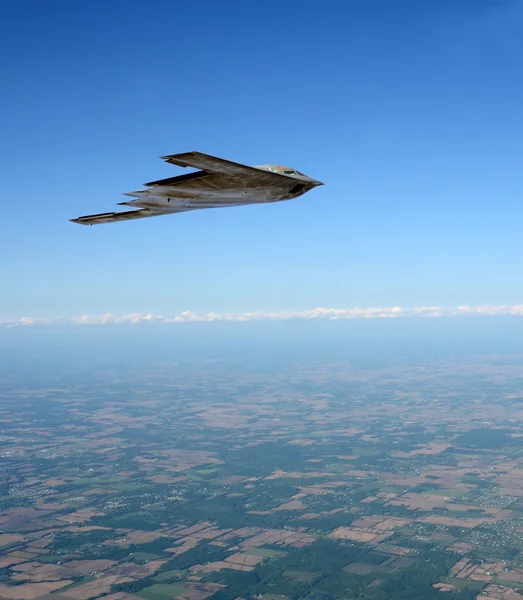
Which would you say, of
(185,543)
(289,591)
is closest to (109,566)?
(185,543)

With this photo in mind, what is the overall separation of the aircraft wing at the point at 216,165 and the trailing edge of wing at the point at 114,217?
3.63 m

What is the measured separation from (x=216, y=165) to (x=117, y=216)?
4861mm

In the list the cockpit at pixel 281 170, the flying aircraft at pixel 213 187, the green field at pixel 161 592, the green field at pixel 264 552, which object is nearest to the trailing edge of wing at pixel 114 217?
the flying aircraft at pixel 213 187

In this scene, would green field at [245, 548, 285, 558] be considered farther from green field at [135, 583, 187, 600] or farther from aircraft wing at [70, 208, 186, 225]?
aircraft wing at [70, 208, 186, 225]

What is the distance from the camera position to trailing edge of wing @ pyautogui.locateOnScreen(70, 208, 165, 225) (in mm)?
13867

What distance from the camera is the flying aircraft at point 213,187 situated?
1040 centimetres

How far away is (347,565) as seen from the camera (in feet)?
341

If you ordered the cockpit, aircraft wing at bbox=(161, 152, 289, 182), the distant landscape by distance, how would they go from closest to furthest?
aircraft wing at bbox=(161, 152, 289, 182) < the cockpit < the distant landscape

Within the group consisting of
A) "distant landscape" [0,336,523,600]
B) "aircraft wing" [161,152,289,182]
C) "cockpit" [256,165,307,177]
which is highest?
"cockpit" [256,165,307,177]

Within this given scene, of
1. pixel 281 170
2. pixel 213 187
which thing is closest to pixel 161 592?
pixel 213 187

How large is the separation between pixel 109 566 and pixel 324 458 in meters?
105

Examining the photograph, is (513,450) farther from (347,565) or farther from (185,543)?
(185,543)

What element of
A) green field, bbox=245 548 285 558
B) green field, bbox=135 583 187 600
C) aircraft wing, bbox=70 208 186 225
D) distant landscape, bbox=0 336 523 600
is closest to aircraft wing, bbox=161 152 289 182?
aircraft wing, bbox=70 208 186 225

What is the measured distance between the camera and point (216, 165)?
1030cm
